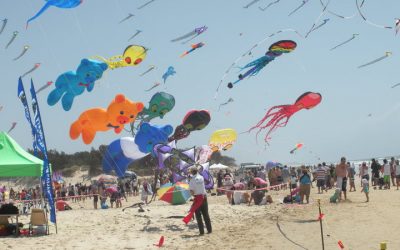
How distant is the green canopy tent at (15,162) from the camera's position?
10125 millimetres

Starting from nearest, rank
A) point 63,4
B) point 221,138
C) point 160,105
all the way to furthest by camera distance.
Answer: point 63,4
point 160,105
point 221,138

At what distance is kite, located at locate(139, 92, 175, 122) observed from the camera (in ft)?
59.7

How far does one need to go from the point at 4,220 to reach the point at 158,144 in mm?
7079

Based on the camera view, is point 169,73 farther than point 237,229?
Yes

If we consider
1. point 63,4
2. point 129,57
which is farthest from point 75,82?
point 63,4

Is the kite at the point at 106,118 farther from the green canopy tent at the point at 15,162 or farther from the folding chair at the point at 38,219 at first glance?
the folding chair at the point at 38,219

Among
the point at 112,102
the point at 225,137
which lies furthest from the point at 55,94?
the point at 225,137

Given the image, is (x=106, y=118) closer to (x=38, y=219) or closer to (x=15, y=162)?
(x=15, y=162)

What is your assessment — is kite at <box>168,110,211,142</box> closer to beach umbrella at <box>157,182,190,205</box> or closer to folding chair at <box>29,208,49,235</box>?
beach umbrella at <box>157,182,190,205</box>

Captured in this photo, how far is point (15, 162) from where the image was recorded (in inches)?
404

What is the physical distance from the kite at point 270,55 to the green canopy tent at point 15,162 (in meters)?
5.78

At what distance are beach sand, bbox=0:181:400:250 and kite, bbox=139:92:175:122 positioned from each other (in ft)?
18.7

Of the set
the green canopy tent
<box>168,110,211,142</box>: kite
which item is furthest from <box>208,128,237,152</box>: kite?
the green canopy tent

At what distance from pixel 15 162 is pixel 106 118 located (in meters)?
6.12
